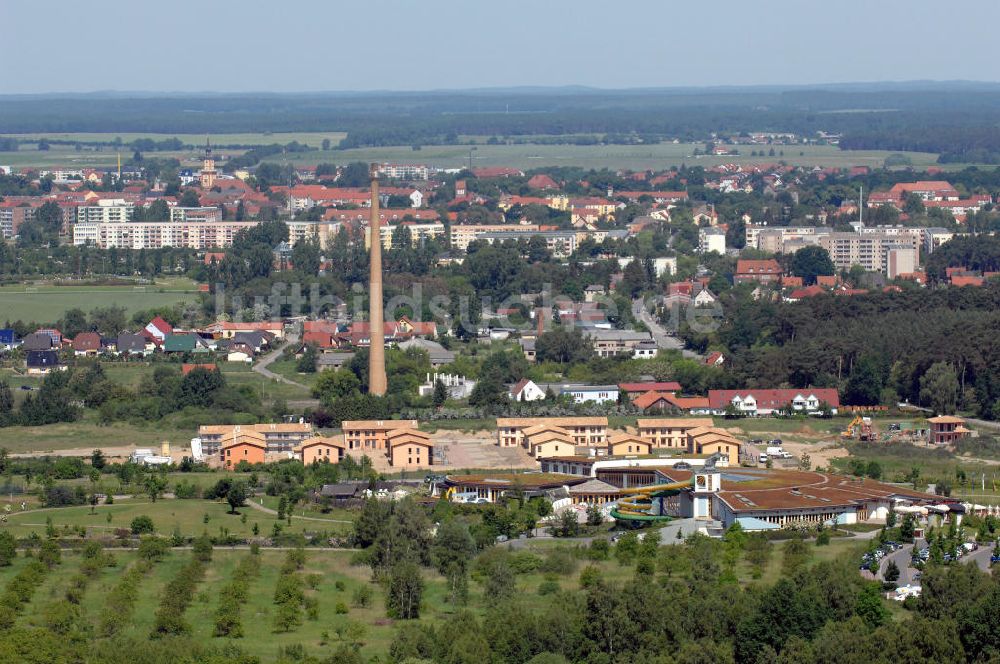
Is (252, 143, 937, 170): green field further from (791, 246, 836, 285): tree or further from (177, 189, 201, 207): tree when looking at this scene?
(791, 246, 836, 285): tree

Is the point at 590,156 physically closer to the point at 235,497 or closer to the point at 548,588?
the point at 235,497

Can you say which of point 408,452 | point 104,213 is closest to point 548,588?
point 408,452

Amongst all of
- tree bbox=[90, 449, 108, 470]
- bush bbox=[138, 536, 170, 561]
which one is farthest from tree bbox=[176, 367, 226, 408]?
bush bbox=[138, 536, 170, 561]

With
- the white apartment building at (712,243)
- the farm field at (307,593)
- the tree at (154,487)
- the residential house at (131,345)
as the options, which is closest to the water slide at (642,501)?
the farm field at (307,593)

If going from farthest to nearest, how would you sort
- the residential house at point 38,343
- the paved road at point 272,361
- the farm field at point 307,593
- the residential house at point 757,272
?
the residential house at point 757,272, the residential house at point 38,343, the paved road at point 272,361, the farm field at point 307,593

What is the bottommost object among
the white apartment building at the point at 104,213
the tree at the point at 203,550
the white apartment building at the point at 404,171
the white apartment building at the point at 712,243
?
the white apartment building at the point at 404,171

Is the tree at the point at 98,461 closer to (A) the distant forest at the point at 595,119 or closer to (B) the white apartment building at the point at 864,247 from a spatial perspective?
(B) the white apartment building at the point at 864,247

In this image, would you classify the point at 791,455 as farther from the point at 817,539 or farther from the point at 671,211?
the point at 671,211

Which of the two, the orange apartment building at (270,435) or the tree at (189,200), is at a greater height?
the orange apartment building at (270,435)
